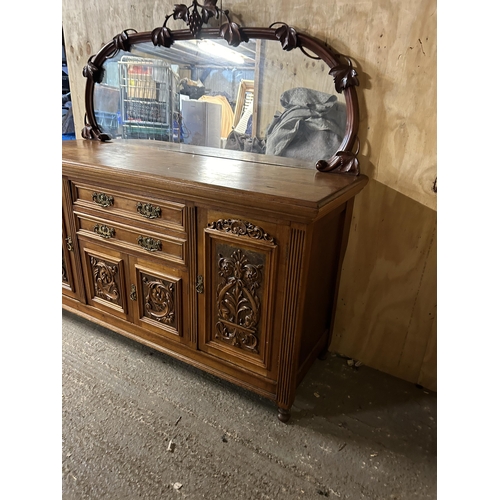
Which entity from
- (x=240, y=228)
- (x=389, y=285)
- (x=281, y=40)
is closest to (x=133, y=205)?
(x=240, y=228)

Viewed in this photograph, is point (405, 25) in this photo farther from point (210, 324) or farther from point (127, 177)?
point (210, 324)

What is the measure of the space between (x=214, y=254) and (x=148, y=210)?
0.95 ft

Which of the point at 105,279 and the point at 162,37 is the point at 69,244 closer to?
the point at 105,279

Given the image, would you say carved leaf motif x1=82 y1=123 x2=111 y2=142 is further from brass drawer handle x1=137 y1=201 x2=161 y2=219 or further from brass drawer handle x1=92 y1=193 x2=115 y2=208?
brass drawer handle x1=137 y1=201 x2=161 y2=219

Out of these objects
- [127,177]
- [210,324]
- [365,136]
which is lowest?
[210,324]

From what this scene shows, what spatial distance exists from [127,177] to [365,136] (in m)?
0.87

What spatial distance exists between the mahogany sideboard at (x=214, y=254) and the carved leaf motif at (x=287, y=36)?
41 cm

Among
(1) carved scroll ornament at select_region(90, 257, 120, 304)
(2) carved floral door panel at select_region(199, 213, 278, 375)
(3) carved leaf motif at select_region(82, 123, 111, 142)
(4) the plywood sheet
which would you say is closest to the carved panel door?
(1) carved scroll ornament at select_region(90, 257, 120, 304)

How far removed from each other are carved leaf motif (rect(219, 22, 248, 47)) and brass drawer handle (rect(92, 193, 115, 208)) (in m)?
0.77

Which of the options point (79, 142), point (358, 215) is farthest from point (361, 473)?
point (79, 142)

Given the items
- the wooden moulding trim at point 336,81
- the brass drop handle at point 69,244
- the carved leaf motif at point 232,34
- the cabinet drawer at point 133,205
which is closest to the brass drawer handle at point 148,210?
the cabinet drawer at point 133,205

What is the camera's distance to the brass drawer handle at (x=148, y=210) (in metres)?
1.26

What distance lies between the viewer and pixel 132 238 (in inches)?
54.0

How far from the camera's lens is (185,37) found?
1535mm
